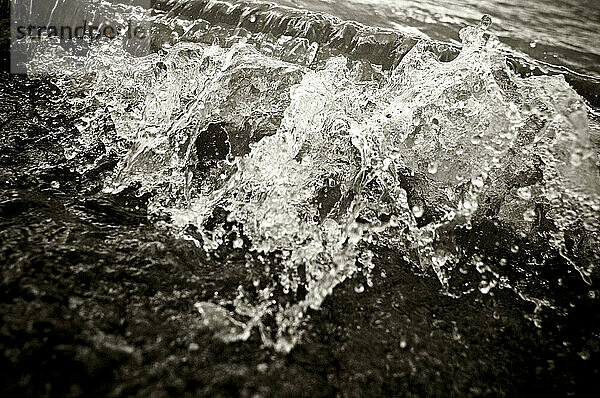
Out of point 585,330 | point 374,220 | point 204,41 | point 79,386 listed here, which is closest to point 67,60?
point 204,41

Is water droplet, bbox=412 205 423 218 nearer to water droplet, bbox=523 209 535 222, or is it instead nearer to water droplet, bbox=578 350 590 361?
water droplet, bbox=523 209 535 222

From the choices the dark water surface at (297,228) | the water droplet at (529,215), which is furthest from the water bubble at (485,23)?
the water droplet at (529,215)

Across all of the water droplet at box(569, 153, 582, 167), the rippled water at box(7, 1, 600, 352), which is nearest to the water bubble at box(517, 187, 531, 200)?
the rippled water at box(7, 1, 600, 352)

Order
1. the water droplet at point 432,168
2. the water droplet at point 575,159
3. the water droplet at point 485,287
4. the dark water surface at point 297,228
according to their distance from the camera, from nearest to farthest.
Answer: the dark water surface at point 297,228
the water droplet at point 485,287
the water droplet at point 575,159
the water droplet at point 432,168

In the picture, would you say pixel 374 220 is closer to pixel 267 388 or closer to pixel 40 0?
pixel 267 388

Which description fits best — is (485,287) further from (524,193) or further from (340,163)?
(340,163)

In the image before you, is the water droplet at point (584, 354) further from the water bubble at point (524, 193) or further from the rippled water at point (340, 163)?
the water bubble at point (524, 193)
